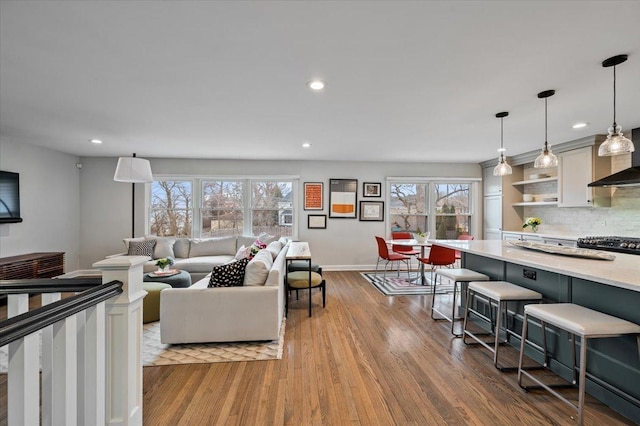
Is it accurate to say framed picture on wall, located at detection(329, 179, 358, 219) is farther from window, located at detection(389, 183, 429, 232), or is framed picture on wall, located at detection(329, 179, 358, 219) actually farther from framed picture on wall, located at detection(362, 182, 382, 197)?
window, located at detection(389, 183, 429, 232)

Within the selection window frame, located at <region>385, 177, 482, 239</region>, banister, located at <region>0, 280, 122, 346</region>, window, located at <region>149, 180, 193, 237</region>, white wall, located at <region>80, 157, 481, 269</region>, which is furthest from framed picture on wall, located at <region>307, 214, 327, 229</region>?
banister, located at <region>0, 280, 122, 346</region>

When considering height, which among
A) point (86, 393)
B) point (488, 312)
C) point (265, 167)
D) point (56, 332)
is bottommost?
point (488, 312)

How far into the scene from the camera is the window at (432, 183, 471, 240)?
6.60 metres

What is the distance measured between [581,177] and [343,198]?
399 cm

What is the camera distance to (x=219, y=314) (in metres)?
2.75

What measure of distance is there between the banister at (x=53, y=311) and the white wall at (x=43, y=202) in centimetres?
481

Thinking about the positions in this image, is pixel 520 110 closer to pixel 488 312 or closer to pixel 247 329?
pixel 488 312

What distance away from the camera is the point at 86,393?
1.22 meters

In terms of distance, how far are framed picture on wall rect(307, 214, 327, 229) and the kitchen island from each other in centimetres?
390

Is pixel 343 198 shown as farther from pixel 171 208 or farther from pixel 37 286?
pixel 37 286

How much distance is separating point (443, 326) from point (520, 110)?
255 centimetres

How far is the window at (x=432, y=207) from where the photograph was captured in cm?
653

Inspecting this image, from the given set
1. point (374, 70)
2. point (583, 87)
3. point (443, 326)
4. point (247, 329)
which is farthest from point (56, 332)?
point (583, 87)

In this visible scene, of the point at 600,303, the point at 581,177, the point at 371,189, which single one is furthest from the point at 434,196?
the point at 600,303
